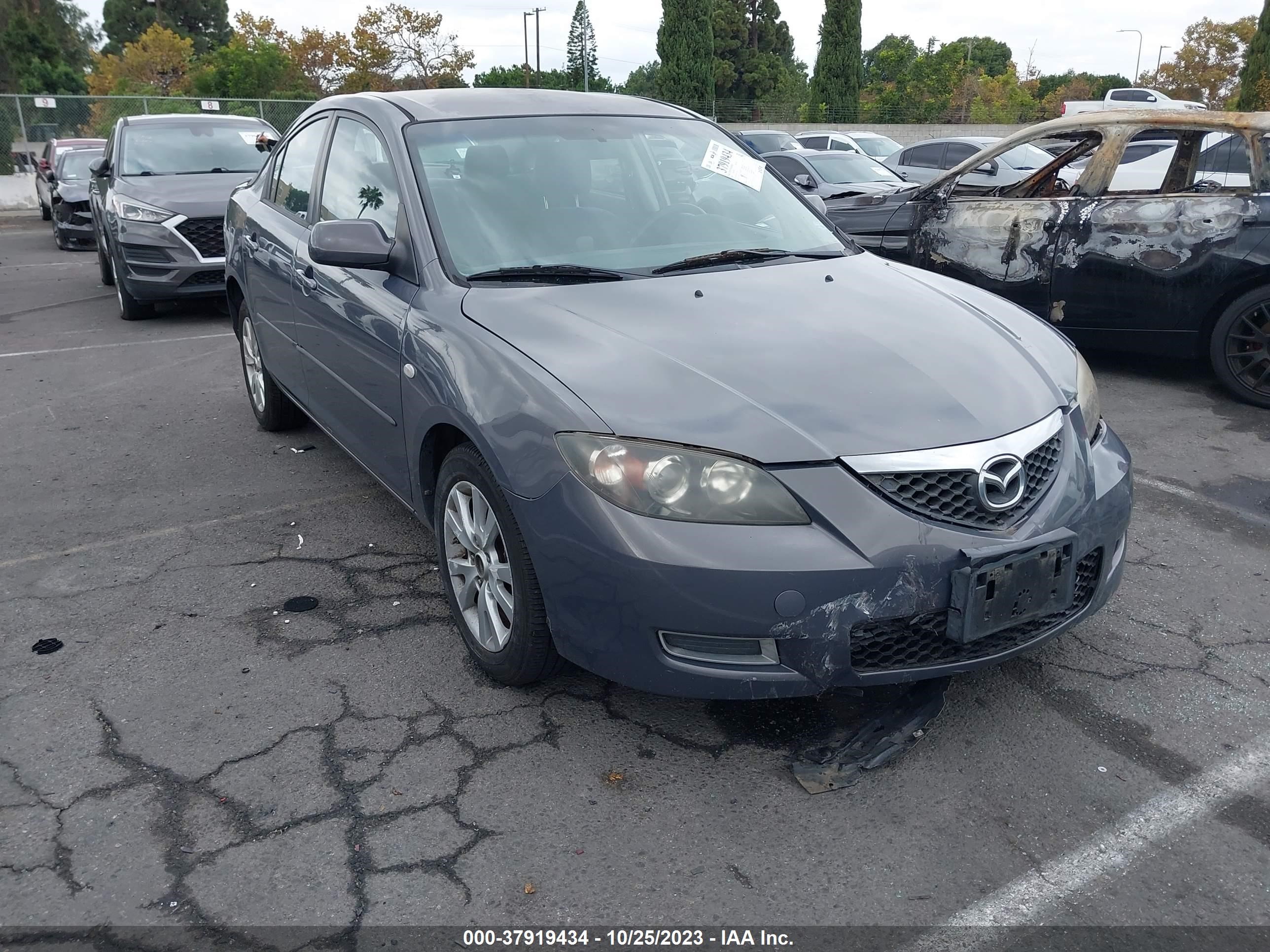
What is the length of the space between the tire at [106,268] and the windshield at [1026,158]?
1148cm

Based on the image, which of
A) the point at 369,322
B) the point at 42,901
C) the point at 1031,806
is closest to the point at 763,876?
the point at 1031,806

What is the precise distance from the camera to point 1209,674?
327 cm

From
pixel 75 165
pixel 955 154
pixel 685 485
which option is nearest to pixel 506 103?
pixel 685 485

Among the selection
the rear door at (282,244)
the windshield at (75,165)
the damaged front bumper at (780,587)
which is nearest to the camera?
the damaged front bumper at (780,587)

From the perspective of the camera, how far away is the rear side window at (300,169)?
463 cm

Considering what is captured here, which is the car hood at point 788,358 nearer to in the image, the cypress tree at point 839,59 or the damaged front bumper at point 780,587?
the damaged front bumper at point 780,587

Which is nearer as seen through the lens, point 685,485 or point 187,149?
point 685,485

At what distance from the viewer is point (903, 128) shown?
3950 centimetres

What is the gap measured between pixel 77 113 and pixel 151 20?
51.8m

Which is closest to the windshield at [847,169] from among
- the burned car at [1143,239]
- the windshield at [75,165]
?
the burned car at [1143,239]

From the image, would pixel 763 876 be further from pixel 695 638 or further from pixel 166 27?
pixel 166 27

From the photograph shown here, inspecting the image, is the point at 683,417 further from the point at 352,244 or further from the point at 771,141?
the point at 771,141

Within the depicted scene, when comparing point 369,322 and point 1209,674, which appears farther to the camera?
point 369,322

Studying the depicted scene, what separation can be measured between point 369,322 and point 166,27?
246ft
